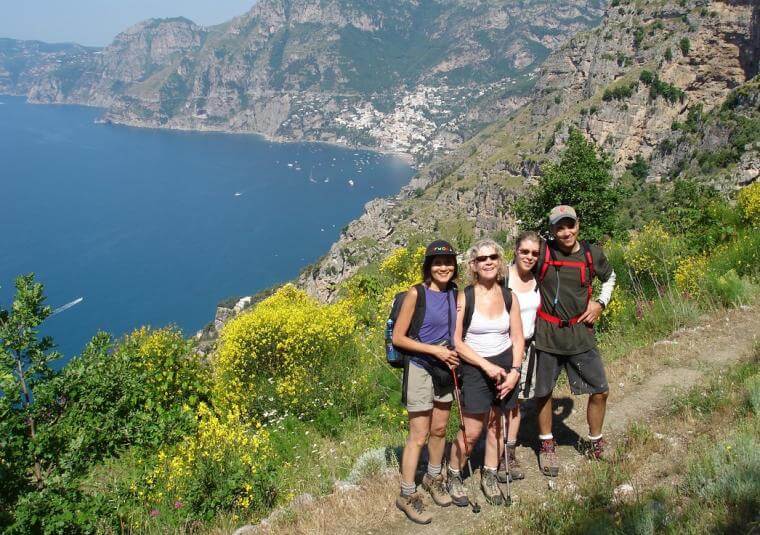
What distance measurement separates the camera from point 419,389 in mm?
4078

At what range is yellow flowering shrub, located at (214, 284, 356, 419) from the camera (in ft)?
29.3

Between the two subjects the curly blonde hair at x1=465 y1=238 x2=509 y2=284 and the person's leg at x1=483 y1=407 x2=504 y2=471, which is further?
the person's leg at x1=483 y1=407 x2=504 y2=471

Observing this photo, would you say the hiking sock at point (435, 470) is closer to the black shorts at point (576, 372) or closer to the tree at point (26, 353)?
the black shorts at point (576, 372)

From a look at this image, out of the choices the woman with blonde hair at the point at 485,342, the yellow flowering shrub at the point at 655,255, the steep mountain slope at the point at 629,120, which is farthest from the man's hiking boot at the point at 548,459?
the steep mountain slope at the point at 629,120

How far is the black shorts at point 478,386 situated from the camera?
13.5 ft

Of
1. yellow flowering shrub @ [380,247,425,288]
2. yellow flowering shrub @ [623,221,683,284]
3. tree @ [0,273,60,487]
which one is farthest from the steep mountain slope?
tree @ [0,273,60,487]

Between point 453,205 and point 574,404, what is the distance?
104 metres

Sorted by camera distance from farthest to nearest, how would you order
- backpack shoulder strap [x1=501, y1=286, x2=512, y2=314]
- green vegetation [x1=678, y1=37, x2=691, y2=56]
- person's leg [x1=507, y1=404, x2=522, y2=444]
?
green vegetation [x1=678, y1=37, x2=691, y2=56] < person's leg [x1=507, y1=404, x2=522, y2=444] < backpack shoulder strap [x1=501, y1=286, x2=512, y2=314]

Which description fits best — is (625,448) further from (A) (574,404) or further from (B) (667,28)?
(B) (667,28)

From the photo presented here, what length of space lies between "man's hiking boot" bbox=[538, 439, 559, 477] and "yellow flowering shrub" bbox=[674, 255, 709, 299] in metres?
5.17

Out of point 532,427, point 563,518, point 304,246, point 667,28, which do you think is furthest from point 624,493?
point 304,246

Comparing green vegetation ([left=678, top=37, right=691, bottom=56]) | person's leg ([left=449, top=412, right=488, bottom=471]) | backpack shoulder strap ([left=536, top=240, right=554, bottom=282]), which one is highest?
green vegetation ([left=678, top=37, right=691, bottom=56])

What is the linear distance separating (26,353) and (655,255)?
9618 millimetres

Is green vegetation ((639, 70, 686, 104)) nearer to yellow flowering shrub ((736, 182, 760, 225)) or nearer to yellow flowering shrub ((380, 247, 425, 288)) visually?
yellow flowering shrub ((736, 182, 760, 225))
